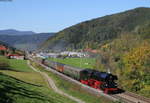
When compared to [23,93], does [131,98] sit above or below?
below

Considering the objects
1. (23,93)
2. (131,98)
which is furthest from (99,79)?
(23,93)

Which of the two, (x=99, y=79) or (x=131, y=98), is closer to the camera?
(x=131, y=98)

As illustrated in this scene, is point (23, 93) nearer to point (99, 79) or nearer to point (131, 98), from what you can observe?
point (131, 98)

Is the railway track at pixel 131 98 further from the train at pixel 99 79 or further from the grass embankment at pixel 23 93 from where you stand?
the grass embankment at pixel 23 93

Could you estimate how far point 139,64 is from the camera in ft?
218

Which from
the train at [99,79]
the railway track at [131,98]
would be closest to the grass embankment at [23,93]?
the railway track at [131,98]

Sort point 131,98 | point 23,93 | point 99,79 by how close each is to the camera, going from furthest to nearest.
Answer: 1. point 99,79
2. point 131,98
3. point 23,93

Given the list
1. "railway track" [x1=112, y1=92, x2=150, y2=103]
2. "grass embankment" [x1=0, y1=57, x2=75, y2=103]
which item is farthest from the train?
"grass embankment" [x1=0, y1=57, x2=75, y2=103]

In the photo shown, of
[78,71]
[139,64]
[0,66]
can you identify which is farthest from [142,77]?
[0,66]

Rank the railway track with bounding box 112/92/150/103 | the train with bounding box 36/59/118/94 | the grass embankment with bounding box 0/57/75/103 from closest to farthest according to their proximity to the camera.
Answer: the grass embankment with bounding box 0/57/75/103 < the railway track with bounding box 112/92/150/103 < the train with bounding box 36/59/118/94

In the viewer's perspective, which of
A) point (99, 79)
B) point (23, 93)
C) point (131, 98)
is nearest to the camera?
point (23, 93)

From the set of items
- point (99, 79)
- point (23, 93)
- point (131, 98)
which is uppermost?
point (23, 93)

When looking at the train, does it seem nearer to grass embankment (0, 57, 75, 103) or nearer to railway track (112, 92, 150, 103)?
railway track (112, 92, 150, 103)

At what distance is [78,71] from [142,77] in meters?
15.0
